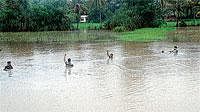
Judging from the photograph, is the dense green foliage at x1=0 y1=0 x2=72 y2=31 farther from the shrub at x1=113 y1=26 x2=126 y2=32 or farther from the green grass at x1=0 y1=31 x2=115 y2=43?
the green grass at x1=0 y1=31 x2=115 y2=43

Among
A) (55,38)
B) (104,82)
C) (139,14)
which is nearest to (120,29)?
(139,14)

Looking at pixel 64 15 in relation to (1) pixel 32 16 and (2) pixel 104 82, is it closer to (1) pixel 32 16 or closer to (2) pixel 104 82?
(1) pixel 32 16

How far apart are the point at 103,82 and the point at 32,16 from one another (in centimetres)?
4598

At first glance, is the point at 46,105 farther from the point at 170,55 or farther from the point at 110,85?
the point at 170,55

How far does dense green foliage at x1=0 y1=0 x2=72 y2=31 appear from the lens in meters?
64.1

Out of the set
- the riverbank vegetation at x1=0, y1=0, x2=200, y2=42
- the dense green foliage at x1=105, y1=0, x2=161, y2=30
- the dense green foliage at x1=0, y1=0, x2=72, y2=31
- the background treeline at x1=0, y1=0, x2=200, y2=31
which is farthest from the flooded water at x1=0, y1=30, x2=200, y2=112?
the dense green foliage at x1=0, y1=0, x2=72, y2=31

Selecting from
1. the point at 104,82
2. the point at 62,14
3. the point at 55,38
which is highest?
the point at 62,14

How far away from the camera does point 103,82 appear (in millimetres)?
21141

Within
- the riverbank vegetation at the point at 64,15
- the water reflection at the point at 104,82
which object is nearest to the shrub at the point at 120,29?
the riverbank vegetation at the point at 64,15

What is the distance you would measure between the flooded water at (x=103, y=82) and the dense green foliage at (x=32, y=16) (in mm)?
30467

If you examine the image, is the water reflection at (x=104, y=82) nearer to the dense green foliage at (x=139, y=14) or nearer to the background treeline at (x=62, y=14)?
the dense green foliage at (x=139, y=14)

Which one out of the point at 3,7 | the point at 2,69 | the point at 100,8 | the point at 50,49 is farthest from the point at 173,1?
the point at 2,69

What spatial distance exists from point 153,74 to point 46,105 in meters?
7.89

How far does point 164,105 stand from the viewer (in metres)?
16.3
